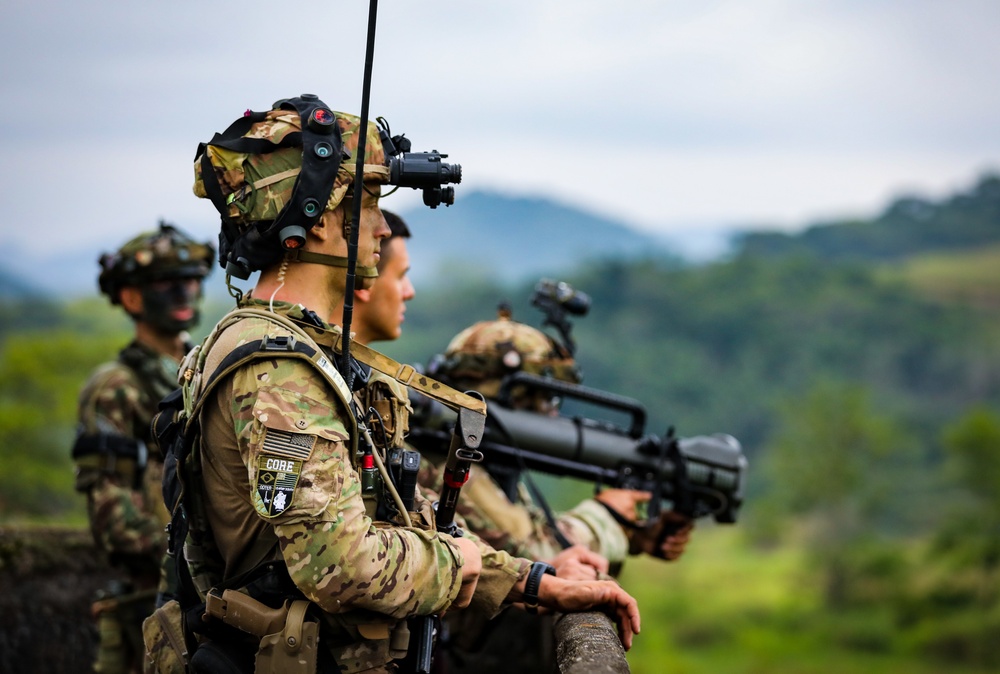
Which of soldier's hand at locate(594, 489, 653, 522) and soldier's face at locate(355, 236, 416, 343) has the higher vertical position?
soldier's face at locate(355, 236, 416, 343)

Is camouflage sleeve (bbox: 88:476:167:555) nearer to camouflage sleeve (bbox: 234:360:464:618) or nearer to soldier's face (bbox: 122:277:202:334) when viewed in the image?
soldier's face (bbox: 122:277:202:334)

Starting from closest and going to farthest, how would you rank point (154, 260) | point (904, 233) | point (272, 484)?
point (272, 484) → point (154, 260) → point (904, 233)

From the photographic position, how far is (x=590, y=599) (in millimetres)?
3738

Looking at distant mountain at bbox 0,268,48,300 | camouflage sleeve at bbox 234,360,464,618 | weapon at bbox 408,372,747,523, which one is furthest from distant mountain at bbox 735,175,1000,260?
camouflage sleeve at bbox 234,360,464,618

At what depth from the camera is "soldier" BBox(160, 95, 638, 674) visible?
301cm

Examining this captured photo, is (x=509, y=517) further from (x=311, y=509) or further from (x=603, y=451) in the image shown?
(x=311, y=509)

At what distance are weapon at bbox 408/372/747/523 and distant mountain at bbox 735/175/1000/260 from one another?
6038 cm

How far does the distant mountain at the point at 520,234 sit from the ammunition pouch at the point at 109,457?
211ft

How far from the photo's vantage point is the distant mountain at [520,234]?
257 ft

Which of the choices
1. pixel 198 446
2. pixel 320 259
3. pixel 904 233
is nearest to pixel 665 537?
pixel 320 259

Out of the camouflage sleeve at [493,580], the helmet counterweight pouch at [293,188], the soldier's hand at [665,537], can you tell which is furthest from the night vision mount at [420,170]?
the soldier's hand at [665,537]

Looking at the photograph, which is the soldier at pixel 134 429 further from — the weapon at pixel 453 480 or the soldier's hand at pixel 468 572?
the soldier's hand at pixel 468 572

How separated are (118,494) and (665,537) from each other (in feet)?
8.72

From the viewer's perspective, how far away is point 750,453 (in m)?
48.5
